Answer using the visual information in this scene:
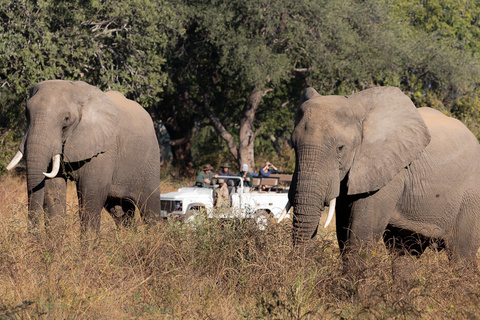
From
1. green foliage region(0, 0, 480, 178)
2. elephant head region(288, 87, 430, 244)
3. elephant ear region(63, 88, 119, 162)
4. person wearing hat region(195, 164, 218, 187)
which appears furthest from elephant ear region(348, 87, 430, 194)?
green foliage region(0, 0, 480, 178)

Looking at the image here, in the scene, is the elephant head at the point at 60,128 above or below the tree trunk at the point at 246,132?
above

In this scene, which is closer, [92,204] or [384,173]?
[384,173]

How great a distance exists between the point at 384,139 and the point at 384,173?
355 mm

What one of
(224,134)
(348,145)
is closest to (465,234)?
(348,145)

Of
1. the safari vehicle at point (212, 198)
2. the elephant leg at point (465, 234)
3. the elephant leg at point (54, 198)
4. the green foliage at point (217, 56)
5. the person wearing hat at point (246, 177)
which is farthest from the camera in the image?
the green foliage at point (217, 56)

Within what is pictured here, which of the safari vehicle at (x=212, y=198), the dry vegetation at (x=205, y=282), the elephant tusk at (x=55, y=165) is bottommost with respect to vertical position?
the safari vehicle at (x=212, y=198)

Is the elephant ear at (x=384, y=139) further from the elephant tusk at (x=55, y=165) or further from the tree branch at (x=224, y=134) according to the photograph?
the tree branch at (x=224, y=134)

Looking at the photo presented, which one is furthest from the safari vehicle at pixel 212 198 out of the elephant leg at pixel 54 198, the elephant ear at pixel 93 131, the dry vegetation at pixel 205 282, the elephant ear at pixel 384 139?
the dry vegetation at pixel 205 282

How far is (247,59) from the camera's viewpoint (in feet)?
73.6

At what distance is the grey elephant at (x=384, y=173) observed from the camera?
6.90m

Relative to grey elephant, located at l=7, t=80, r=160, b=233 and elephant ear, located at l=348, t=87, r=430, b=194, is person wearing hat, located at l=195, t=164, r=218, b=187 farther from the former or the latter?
elephant ear, located at l=348, t=87, r=430, b=194

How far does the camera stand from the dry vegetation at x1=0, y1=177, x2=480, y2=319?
5.73 meters

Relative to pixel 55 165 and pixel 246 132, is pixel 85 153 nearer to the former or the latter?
pixel 55 165

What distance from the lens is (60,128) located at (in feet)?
27.9
